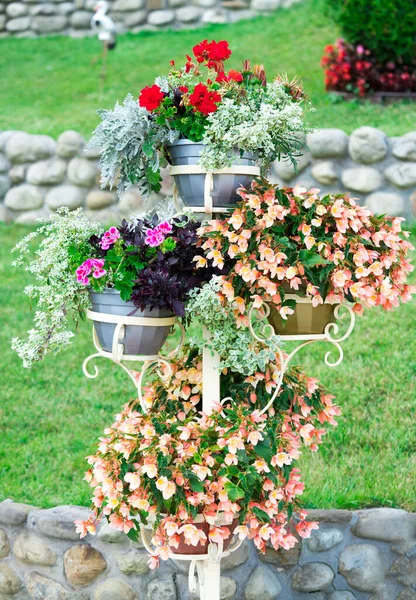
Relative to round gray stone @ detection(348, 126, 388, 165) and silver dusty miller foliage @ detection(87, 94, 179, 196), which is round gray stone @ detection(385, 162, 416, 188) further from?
silver dusty miller foliage @ detection(87, 94, 179, 196)

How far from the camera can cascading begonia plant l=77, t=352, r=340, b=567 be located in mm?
2273

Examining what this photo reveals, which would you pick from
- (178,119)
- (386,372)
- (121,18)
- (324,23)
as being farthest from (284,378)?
(121,18)

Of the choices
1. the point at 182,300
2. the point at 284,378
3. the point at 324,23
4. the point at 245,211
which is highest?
the point at 324,23

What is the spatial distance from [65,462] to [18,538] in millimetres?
537

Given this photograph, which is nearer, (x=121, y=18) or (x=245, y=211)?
(x=245, y=211)

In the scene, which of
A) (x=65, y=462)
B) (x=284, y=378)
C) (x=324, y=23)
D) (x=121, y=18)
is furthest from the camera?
(x=121, y=18)

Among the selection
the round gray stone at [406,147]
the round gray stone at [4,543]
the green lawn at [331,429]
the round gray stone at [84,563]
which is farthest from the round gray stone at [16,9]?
the round gray stone at [84,563]

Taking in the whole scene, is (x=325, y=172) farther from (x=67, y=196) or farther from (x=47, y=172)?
(x=47, y=172)

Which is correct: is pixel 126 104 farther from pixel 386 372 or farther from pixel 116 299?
pixel 386 372

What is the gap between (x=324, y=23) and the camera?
1008 cm

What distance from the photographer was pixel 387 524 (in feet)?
10.2

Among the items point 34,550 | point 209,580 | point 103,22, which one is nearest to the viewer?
point 209,580

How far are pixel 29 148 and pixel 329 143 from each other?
8.33ft

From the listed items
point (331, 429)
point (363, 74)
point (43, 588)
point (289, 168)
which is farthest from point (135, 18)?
point (43, 588)
